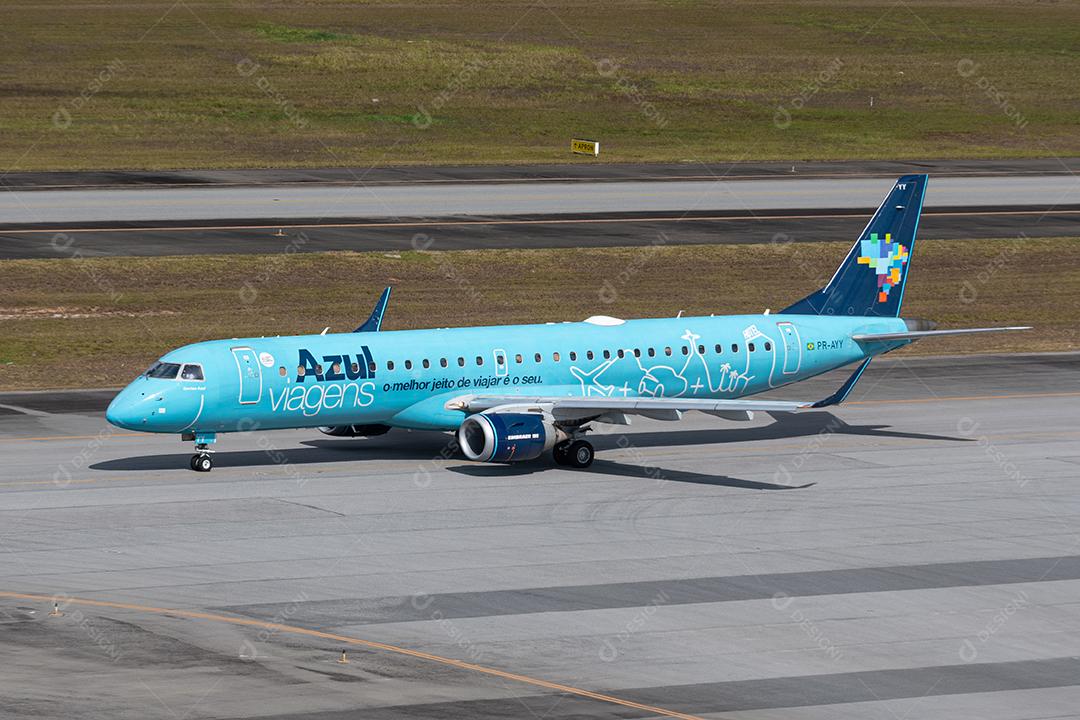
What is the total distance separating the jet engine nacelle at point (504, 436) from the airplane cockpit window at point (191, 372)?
7.52 m

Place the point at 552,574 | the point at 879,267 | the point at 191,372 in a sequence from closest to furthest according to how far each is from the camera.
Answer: the point at 552,574 < the point at 191,372 < the point at 879,267

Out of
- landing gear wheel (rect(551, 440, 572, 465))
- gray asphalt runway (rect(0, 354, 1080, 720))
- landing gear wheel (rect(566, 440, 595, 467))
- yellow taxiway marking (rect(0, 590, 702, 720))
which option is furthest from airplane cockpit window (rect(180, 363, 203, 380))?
yellow taxiway marking (rect(0, 590, 702, 720))

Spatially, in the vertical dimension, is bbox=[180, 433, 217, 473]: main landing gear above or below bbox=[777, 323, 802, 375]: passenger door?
below

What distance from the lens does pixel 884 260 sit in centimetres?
5641

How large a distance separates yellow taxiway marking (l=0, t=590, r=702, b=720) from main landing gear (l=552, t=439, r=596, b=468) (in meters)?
16.7

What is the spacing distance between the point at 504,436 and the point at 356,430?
6277 mm

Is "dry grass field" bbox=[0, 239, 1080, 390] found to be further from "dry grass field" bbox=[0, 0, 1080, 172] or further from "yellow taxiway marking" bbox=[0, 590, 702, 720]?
"dry grass field" bbox=[0, 0, 1080, 172]

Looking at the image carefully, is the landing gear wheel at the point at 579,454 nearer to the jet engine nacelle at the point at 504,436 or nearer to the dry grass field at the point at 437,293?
the jet engine nacelle at the point at 504,436

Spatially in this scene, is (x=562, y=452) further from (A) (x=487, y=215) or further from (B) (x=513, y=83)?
(B) (x=513, y=83)

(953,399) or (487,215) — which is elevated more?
(487,215)

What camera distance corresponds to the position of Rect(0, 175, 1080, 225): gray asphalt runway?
9144cm

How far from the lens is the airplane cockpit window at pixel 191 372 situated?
46156mm

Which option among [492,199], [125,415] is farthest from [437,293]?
[125,415]

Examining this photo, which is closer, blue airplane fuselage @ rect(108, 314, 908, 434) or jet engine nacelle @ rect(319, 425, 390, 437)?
blue airplane fuselage @ rect(108, 314, 908, 434)
